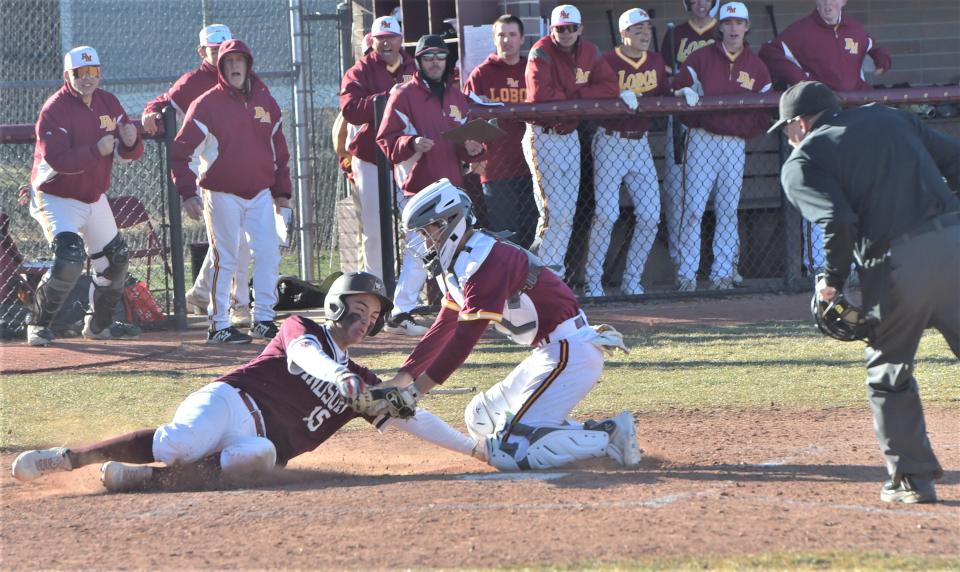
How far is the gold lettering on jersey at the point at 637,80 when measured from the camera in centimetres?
1109

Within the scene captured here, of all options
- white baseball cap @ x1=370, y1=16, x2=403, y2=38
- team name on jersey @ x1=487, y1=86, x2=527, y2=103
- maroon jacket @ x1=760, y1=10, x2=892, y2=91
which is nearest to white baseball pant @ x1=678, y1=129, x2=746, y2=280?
maroon jacket @ x1=760, y1=10, x2=892, y2=91

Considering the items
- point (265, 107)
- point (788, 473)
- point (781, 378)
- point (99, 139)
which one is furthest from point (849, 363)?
point (99, 139)

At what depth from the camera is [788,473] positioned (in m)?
5.84

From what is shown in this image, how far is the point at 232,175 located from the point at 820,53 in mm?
5356

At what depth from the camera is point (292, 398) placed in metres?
6.02

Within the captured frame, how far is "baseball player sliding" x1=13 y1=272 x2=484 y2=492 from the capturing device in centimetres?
574

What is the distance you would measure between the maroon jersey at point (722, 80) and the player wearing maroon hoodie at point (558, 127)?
0.83m

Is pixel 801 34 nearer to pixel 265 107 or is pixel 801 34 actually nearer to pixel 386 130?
pixel 386 130

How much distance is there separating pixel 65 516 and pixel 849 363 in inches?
220

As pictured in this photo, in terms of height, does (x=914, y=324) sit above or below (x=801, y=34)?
below

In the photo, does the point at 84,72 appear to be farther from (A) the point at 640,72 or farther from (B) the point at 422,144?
(A) the point at 640,72

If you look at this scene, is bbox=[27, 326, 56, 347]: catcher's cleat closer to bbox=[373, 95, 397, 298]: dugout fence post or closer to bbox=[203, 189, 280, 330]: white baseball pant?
bbox=[203, 189, 280, 330]: white baseball pant

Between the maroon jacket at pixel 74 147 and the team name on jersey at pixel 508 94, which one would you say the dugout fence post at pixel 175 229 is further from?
the team name on jersey at pixel 508 94

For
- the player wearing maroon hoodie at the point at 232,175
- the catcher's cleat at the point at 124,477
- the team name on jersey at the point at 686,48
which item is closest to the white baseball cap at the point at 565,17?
the team name on jersey at the point at 686,48
